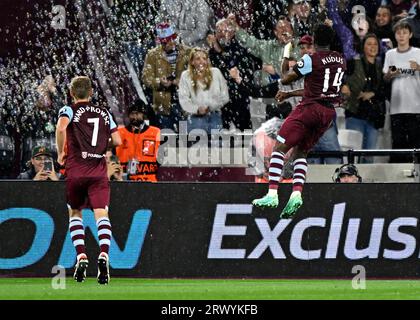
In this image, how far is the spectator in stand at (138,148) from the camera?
52.1ft

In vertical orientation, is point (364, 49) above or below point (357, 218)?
above

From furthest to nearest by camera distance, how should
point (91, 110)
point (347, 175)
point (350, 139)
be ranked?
point (350, 139)
point (347, 175)
point (91, 110)

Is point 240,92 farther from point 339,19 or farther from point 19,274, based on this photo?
point 19,274

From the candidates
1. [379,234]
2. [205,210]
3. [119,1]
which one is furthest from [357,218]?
[119,1]

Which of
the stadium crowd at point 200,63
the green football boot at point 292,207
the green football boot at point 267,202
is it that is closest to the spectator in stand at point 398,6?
the stadium crowd at point 200,63

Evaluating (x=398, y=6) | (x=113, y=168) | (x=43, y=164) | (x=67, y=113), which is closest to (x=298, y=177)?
(x=67, y=113)

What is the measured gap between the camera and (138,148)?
52.3 feet

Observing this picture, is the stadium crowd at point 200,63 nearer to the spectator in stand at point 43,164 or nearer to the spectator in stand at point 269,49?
the spectator in stand at point 269,49

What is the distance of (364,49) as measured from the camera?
17188 mm

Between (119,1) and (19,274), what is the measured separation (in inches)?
196

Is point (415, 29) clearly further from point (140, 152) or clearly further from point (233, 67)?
point (140, 152)

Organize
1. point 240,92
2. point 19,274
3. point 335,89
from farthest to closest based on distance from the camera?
1. point 240,92
2. point 19,274
3. point 335,89

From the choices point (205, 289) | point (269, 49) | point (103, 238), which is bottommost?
point (205, 289)

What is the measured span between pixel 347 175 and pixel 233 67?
2780mm
